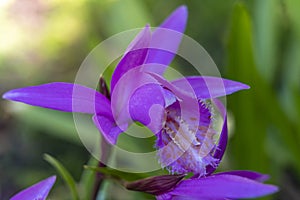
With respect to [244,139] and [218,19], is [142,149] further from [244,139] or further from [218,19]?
[218,19]

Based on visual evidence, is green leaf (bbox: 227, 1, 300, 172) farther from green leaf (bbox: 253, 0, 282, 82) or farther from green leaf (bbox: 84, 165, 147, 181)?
green leaf (bbox: 84, 165, 147, 181)

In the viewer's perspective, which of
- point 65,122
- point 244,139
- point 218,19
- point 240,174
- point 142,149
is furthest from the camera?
point 218,19

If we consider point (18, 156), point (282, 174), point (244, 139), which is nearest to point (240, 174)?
point (244, 139)

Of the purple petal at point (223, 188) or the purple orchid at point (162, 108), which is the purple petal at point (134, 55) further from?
the purple petal at point (223, 188)

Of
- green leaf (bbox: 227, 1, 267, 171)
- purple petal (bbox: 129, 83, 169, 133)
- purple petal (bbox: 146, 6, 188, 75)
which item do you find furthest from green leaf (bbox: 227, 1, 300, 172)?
purple petal (bbox: 129, 83, 169, 133)

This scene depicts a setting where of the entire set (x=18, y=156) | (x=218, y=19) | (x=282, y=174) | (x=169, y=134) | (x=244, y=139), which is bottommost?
(x=18, y=156)

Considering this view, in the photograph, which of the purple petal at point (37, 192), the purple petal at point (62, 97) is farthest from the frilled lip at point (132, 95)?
the purple petal at point (37, 192)
